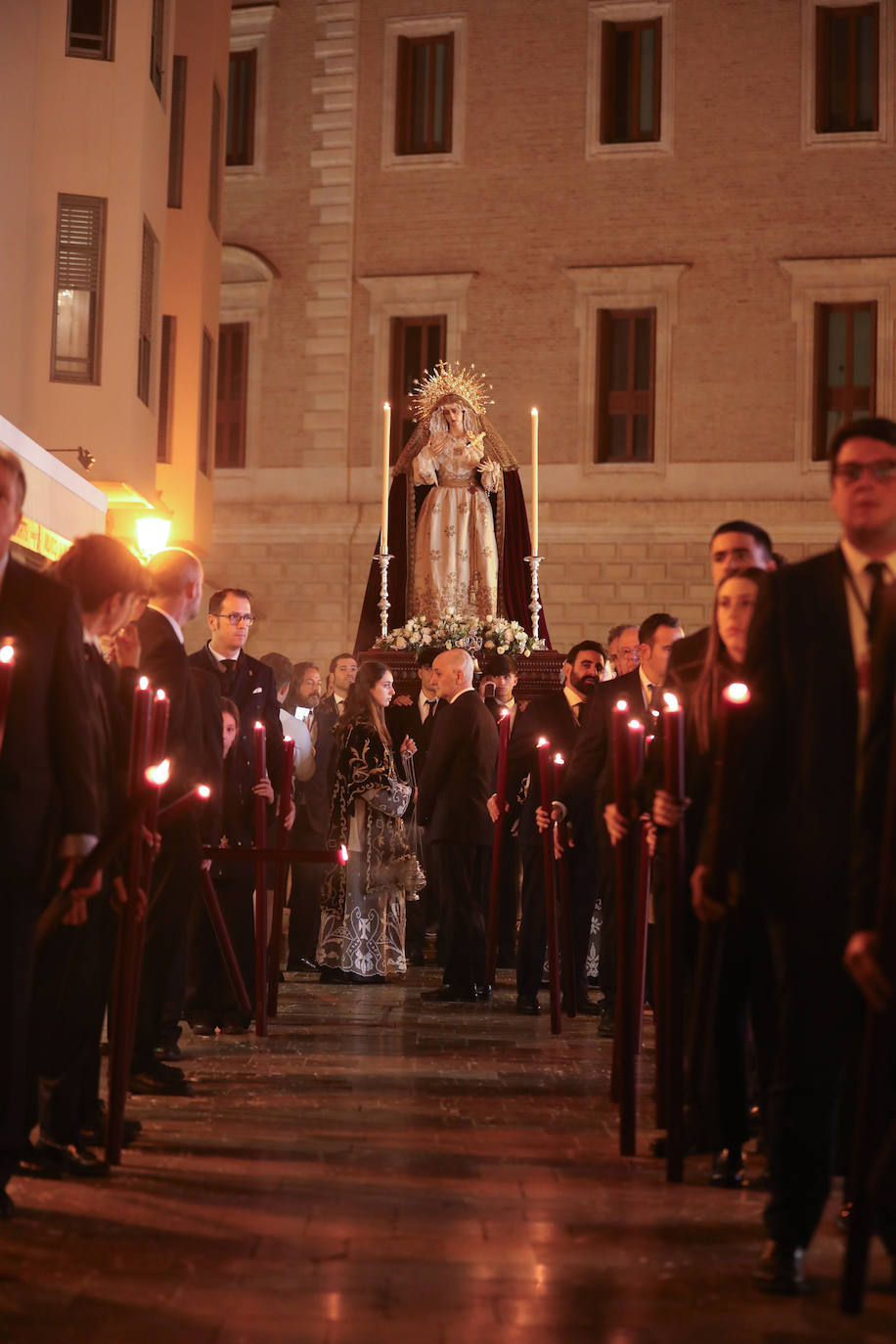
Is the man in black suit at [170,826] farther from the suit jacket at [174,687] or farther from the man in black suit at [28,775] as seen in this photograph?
the man in black suit at [28,775]

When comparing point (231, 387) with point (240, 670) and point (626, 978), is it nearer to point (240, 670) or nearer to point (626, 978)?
point (240, 670)

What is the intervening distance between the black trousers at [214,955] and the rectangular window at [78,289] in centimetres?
1029

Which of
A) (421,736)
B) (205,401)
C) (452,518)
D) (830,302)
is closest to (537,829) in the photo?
(421,736)

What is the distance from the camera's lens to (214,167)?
73.3 ft

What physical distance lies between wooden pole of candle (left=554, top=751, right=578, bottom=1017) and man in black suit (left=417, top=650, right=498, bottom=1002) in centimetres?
95

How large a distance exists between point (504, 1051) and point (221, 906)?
1641 millimetres

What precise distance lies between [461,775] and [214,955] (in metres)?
2.28

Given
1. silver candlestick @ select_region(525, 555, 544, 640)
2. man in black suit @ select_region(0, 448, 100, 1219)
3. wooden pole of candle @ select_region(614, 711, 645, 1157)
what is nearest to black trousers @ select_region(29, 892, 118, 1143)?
man in black suit @ select_region(0, 448, 100, 1219)

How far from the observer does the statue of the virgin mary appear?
1549cm

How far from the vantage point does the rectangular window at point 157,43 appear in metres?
18.2

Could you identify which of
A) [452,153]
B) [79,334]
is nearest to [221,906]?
[79,334]

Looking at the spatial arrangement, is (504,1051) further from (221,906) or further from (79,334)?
(79,334)

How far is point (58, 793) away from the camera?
4.24 m

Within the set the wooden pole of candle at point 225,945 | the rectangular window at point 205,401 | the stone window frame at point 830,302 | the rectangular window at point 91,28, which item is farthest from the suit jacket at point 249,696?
the stone window frame at point 830,302
